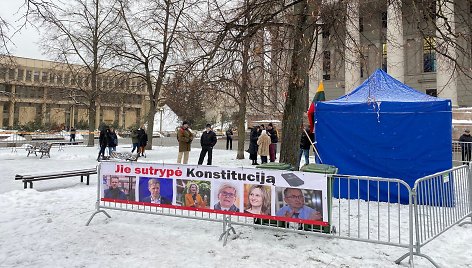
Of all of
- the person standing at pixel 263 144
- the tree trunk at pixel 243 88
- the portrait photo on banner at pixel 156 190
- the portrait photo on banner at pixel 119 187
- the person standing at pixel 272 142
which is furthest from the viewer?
the person standing at pixel 272 142

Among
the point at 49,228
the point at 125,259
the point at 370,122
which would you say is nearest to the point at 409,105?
the point at 370,122

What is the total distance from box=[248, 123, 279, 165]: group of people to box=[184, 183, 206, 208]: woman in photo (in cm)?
964

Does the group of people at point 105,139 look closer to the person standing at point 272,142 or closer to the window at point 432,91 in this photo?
the person standing at point 272,142

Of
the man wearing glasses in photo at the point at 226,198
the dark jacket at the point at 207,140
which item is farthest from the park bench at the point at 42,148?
the man wearing glasses in photo at the point at 226,198

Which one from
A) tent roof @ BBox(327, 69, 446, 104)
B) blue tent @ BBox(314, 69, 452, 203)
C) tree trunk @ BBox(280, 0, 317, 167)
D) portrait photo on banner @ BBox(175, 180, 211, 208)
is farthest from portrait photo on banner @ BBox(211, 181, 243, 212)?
tent roof @ BBox(327, 69, 446, 104)

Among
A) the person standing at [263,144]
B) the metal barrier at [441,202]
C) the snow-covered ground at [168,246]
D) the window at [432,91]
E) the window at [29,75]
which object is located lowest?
the snow-covered ground at [168,246]

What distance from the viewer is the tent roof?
8.55 meters

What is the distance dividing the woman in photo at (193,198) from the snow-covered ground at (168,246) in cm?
52

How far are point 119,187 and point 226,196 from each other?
216 cm

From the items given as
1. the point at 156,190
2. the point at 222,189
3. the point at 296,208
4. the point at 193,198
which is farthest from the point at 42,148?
the point at 296,208

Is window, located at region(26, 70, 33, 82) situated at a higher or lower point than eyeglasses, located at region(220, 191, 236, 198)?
higher

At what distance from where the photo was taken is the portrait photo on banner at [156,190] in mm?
5887

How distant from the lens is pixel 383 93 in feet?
29.7

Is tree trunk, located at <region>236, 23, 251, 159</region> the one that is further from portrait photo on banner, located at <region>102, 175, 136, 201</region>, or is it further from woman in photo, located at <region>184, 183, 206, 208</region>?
portrait photo on banner, located at <region>102, 175, 136, 201</region>
